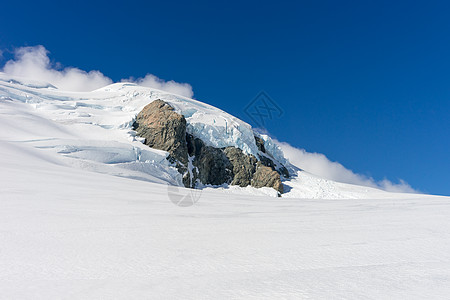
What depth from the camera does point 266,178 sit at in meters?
33.6

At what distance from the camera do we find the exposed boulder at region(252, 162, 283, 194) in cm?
3272

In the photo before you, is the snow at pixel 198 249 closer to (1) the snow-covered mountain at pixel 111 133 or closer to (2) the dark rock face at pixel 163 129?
(1) the snow-covered mountain at pixel 111 133

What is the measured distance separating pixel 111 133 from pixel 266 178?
19003 millimetres

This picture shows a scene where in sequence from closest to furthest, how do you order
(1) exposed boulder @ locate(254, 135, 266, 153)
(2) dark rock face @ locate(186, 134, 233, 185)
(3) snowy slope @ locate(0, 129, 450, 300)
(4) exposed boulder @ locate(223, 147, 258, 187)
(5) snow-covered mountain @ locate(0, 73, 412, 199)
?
(3) snowy slope @ locate(0, 129, 450, 300) < (5) snow-covered mountain @ locate(0, 73, 412, 199) < (2) dark rock face @ locate(186, 134, 233, 185) < (4) exposed boulder @ locate(223, 147, 258, 187) < (1) exposed boulder @ locate(254, 135, 266, 153)

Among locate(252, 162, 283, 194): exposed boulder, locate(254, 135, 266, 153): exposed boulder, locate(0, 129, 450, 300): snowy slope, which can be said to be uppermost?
locate(254, 135, 266, 153): exposed boulder

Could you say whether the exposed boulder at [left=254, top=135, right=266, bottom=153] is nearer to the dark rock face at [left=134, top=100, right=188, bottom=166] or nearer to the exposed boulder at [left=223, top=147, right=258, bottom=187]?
the exposed boulder at [left=223, top=147, right=258, bottom=187]

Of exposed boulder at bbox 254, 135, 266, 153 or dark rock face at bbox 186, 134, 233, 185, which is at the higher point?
exposed boulder at bbox 254, 135, 266, 153

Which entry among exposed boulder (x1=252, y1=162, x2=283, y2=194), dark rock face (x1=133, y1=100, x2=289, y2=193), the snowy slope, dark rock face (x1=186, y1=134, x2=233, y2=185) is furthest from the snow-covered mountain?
the snowy slope

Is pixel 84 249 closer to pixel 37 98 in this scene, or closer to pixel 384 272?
pixel 384 272

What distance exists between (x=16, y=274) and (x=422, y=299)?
222cm

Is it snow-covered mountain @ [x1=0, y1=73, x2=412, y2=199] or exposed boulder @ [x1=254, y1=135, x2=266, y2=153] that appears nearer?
snow-covered mountain @ [x1=0, y1=73, x2=412, y2=199]

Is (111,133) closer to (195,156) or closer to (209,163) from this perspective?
(195,156)

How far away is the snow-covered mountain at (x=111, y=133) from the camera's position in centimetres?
1720

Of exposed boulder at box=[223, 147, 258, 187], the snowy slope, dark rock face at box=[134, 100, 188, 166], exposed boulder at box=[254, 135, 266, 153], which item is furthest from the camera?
exposed boulder at box=[254, 135, 266, 153]
